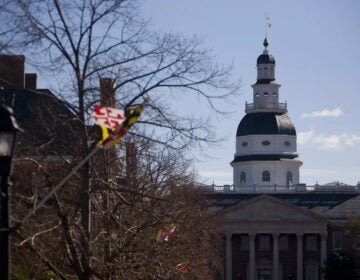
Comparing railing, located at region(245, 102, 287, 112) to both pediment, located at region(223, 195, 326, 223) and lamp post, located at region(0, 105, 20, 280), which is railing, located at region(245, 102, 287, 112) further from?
lamp post, located at region(0, 105, 20, 280)

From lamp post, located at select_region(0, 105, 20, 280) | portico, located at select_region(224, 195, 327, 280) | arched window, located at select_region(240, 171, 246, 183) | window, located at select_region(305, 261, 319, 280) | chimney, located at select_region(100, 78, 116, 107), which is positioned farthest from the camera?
arched window, located at select_region(240, 171, 246, 183)

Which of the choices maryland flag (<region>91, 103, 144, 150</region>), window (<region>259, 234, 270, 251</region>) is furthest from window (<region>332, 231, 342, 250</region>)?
maryland flag (<region>91, 103, 144, 150</region>)

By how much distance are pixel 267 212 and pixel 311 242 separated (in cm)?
570

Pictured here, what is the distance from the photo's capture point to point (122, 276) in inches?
893

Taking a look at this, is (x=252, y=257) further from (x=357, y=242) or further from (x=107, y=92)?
(x=107, y=92)

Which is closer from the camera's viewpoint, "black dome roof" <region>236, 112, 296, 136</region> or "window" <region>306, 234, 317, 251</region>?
"window" <region>306, 234, 317, 251</region>

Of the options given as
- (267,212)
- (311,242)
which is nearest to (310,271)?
(311,242)

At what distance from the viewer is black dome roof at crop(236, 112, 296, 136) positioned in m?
126

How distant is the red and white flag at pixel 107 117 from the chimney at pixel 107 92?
14.4ft

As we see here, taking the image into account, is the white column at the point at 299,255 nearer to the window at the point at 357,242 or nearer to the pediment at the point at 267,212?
the pediment at the point at 267,212

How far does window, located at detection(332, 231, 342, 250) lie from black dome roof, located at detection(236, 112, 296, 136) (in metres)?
25.4

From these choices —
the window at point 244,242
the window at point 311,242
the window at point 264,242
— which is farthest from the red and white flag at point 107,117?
the window at point 264,242

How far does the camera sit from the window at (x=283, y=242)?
105062 mm

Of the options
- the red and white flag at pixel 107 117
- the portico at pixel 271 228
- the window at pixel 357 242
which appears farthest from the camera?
the portico at pixel 271 228
